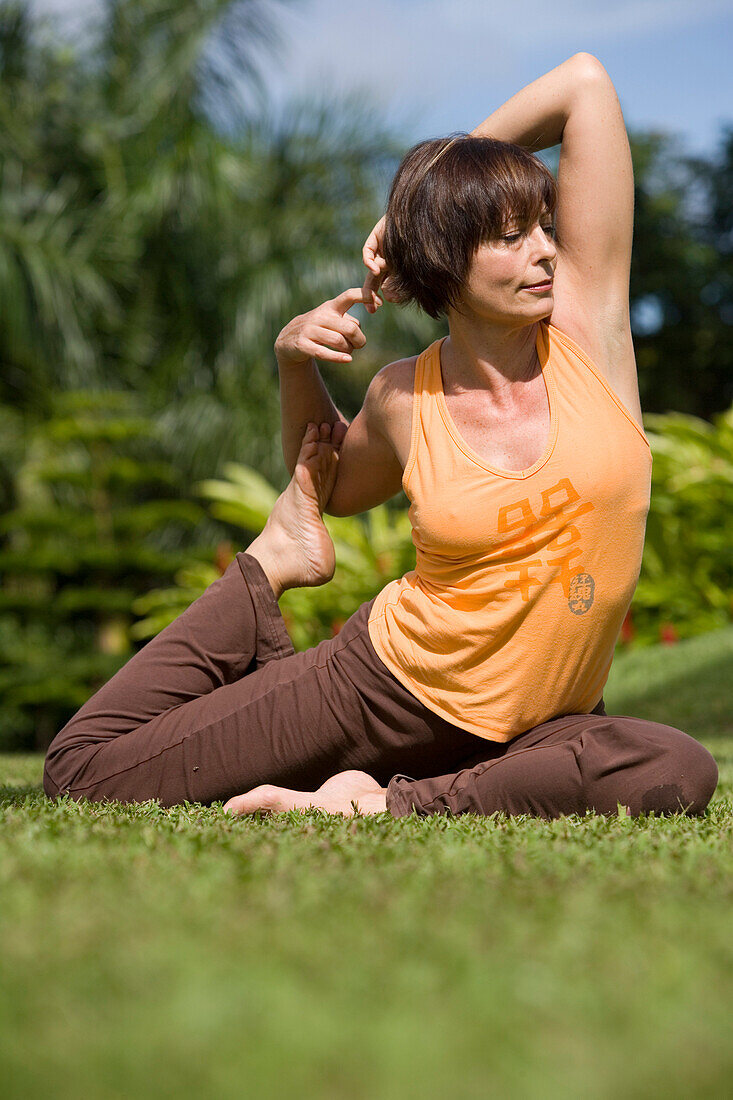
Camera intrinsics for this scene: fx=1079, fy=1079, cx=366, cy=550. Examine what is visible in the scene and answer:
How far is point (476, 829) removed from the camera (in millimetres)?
1779

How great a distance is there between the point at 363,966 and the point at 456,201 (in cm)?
149

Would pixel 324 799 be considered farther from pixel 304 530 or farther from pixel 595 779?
pixel 304 530

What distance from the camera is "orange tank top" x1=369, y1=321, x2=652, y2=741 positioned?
6.54 ft

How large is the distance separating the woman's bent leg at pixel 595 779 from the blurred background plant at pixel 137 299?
6.77 m

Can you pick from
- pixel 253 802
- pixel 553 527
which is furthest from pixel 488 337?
pixel 253 802

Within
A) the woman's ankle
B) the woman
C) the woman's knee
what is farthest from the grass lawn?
the woman's ankle

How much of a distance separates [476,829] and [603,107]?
1417 mm

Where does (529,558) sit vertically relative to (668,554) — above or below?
above

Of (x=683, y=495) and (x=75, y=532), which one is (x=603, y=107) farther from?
(x=75, y=532)

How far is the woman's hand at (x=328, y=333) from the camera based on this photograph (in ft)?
7.45

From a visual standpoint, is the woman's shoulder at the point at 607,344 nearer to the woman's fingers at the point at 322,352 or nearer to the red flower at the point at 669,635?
the woman's fingers at the point at 322,352

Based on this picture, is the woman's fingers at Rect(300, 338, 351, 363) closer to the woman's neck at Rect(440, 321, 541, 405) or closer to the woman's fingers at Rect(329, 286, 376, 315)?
the woman's fingers at Rect(329, 286, 376, 315)

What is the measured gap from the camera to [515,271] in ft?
6.68

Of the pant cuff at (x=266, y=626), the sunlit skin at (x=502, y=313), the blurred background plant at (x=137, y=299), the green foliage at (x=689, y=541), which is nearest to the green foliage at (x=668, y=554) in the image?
the green foliage at (x=689, y=541)
